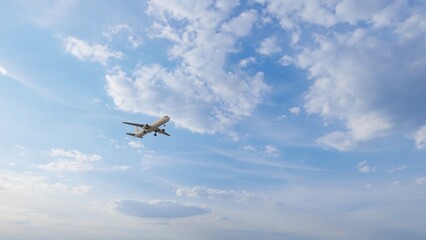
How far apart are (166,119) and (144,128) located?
14.5 meters

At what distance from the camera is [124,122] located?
636ft

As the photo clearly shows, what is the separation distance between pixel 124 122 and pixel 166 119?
20.6 metres

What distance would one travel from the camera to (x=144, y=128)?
200 metres

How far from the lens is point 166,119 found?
192 m

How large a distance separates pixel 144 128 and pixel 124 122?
10.8 m
